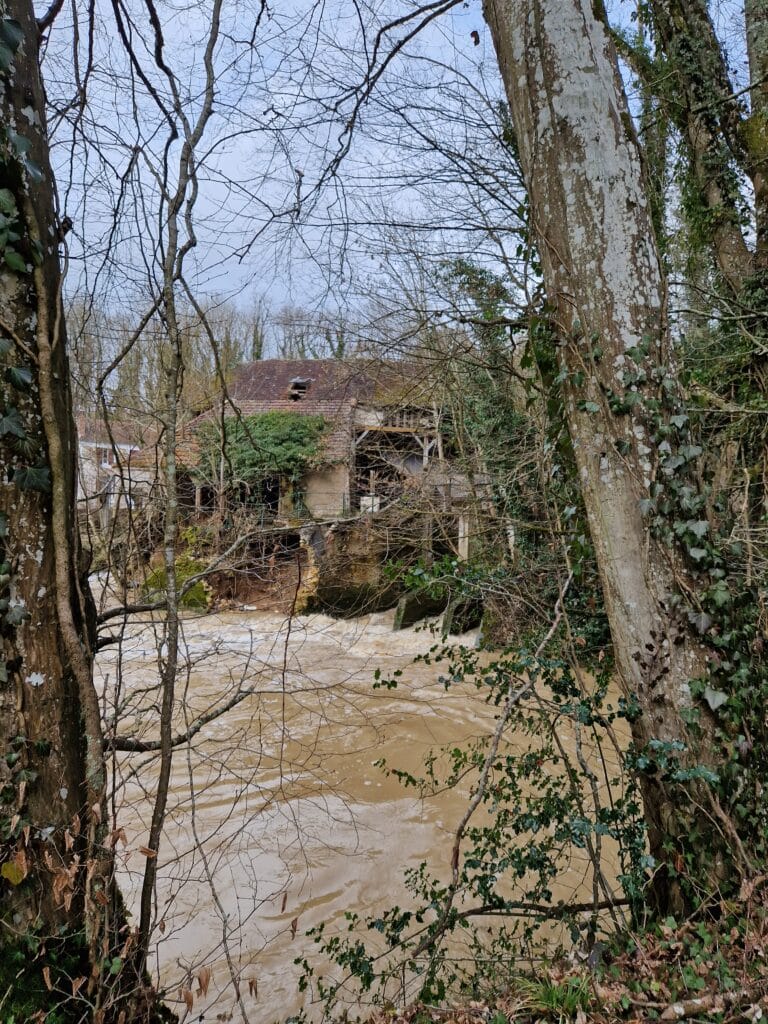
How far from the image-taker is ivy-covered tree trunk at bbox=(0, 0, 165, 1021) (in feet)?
5.98

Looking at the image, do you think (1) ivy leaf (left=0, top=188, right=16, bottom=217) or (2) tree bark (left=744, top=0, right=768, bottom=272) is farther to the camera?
(2) tree bark (left=744, top=0, right=768, bottom=272)

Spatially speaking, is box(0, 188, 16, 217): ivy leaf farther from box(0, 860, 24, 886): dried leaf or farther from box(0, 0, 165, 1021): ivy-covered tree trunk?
box(0, 860, 24, 886): dried leaf

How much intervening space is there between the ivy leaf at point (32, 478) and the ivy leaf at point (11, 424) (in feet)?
0.36

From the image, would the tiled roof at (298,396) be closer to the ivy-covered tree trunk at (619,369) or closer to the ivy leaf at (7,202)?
the ivy-covered tree trunk at (619,369)

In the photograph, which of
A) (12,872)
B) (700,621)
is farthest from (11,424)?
(700,621)

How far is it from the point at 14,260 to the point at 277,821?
17.5ft

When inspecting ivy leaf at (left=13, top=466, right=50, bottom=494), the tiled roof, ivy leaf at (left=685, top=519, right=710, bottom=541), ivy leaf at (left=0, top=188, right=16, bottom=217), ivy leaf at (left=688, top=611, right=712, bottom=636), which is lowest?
ivy leaf at (left=688, top=611, right=712, bottom=636)

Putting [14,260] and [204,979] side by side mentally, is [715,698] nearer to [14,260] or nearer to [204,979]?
[204,979]

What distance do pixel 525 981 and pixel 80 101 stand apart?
4182 mm

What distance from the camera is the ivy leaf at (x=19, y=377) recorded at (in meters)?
1.91

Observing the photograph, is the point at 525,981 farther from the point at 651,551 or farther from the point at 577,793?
the point at 651,551

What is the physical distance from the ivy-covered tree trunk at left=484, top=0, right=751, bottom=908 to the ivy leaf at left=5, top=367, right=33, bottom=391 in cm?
222

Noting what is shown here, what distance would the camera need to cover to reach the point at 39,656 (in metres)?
1.94

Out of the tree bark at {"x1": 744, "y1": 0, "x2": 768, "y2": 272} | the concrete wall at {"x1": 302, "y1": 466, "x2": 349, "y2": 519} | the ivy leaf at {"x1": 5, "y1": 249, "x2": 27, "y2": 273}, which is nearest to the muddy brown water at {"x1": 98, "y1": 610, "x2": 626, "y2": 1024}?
the ivy leaf at {"x1": 5, "y1": 249, "x2": 27, "y2": 273}
